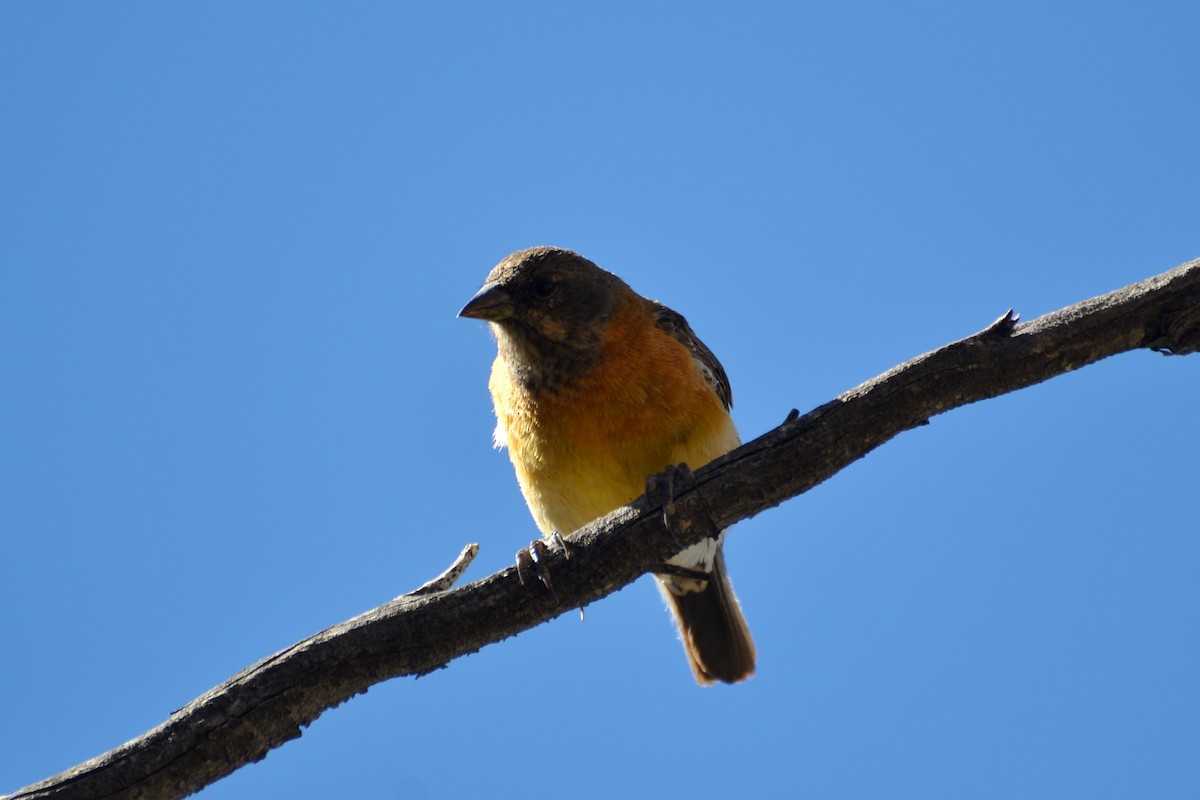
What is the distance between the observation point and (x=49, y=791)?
459 centimetres

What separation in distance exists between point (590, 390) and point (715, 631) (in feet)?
6.85

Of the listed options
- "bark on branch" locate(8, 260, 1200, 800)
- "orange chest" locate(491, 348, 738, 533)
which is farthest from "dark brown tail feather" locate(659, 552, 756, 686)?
"bark on branch" locate(8, 260, 1200, 800)

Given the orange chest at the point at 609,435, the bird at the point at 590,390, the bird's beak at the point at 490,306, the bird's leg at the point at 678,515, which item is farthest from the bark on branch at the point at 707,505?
the bird's beak at the point at 490,306

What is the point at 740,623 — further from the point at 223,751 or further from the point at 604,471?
the point at 223,751

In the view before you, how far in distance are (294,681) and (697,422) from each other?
239 cm

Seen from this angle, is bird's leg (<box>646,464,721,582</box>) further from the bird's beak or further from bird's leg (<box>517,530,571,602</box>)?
the bird's beak

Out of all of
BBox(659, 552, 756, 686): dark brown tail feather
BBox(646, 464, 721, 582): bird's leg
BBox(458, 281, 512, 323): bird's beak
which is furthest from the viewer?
BBox(659, 552, 756, 686): dark brown tail feather

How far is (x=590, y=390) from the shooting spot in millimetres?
5855

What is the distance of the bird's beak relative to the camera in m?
6.22

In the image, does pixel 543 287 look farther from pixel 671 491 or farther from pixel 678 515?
pixel 678 515

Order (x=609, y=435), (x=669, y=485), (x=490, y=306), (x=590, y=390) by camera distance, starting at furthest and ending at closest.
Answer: (x=490, y=306)
(x=590, y=390)
(x=609, y=435)
(x=669, y=485)

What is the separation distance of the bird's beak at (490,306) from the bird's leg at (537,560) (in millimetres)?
1687

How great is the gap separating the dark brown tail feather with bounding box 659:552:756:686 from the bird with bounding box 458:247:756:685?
0.15 feet

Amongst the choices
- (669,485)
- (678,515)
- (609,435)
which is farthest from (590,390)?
(678,515)
